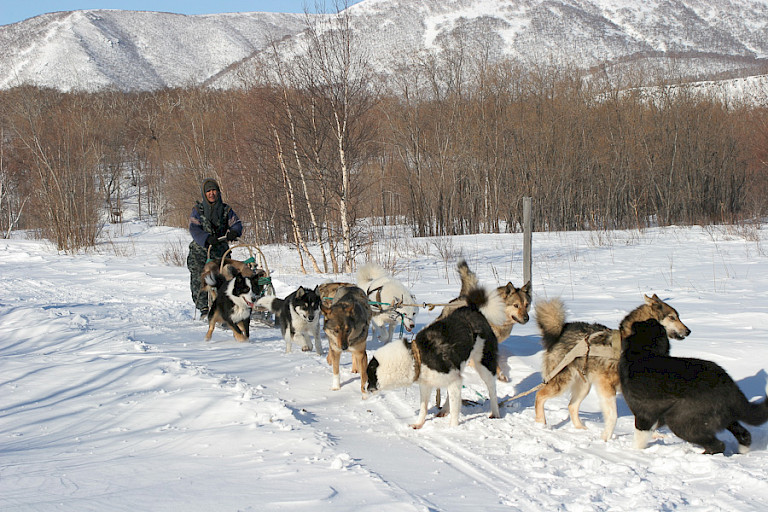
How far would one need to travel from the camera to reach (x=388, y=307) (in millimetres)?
7012

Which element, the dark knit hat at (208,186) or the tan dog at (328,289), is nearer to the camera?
the tan dog at (328,289)

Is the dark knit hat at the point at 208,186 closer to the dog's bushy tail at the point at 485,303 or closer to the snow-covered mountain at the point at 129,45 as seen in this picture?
the dog's bushy tail at the point at 485,303

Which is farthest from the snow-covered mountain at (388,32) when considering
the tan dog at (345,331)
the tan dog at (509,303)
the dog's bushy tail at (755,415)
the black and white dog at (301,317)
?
the dog's bushy tail at (755,415)

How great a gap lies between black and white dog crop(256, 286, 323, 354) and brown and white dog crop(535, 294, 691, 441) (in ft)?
8.82

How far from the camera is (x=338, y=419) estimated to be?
474 centimetres

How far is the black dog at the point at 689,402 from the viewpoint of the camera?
12.3ft

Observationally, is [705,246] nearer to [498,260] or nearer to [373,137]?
[498,260]

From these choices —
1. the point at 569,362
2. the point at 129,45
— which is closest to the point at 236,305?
the point at 569,362

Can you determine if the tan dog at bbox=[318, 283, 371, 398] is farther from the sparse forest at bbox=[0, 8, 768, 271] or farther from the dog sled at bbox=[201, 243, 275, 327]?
the sparse forest at bbox=[0, 8, 768, 271]

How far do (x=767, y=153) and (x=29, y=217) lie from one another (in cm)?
4361

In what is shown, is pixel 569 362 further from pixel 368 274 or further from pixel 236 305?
pixel 236 305

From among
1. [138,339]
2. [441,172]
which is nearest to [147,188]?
[441,172]

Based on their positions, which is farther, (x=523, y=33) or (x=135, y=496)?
(x=523, y=33)

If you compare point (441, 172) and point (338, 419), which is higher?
point (441, 172)
